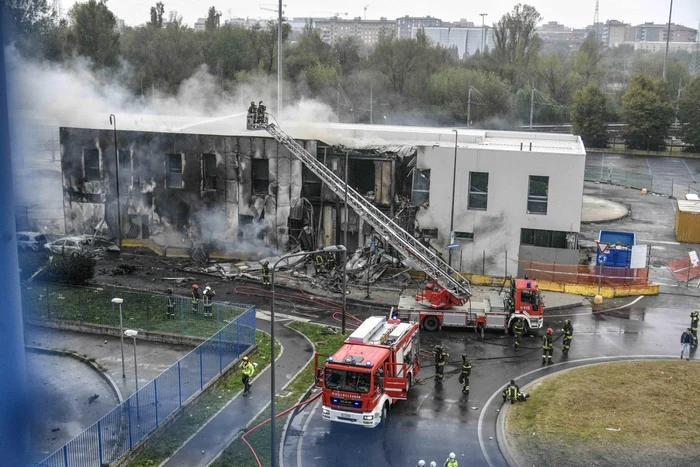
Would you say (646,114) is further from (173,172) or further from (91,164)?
(91,164)

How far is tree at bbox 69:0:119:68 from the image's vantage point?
66875mm

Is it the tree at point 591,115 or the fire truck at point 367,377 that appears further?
the tree at point 591,115

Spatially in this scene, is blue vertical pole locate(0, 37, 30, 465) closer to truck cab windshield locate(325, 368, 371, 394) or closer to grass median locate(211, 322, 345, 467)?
grass median locate(211, 322, 345, 467)

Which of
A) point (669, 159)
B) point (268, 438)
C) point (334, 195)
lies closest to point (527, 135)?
point (334, 195)

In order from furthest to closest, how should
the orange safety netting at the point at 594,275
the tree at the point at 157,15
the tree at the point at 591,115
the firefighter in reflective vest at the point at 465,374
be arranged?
1. the tree at the point at 157,15
2. the tree at the point at 591,115
3. the orange safety netting at the point at 594,275
4. the firefighter in reflective vest at the point at 465,374

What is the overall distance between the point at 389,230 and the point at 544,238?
8592 millimetres

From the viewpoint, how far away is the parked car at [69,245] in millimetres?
38672

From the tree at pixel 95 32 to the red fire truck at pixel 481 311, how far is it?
47.7 meters

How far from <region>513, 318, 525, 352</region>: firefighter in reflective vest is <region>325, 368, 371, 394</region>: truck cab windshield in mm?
8904

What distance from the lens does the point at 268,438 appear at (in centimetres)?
1964

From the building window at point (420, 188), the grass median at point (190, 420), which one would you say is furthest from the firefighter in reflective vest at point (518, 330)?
the building window at point (420, 188)

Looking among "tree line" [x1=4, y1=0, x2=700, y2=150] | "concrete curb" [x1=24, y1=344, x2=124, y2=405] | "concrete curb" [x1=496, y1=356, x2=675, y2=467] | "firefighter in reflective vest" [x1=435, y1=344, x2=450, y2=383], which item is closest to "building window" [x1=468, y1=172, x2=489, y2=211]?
"concrete curb" [x1=496, y1=356, x2=675, y2=467]

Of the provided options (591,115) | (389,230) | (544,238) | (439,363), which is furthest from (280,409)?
(591,115)

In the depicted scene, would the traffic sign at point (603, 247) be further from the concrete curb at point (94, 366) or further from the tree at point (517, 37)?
the tree at point (517, 37)
